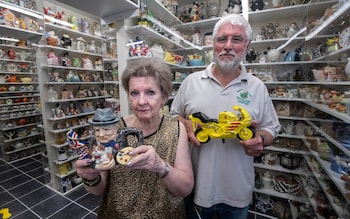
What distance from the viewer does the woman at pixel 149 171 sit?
0.68 meters

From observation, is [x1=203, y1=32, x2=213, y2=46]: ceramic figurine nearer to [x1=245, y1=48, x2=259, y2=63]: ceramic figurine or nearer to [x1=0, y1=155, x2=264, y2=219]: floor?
[x1=245, y1=48, x2=259, y2=63]: ceramic figurine

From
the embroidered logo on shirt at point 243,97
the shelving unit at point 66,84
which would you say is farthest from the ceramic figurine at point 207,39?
the embroidered logo on shirt at point 243,97

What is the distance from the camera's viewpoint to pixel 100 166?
56 cm

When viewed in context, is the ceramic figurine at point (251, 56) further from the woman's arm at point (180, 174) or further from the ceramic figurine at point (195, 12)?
the woman's arm at point (180, 174)

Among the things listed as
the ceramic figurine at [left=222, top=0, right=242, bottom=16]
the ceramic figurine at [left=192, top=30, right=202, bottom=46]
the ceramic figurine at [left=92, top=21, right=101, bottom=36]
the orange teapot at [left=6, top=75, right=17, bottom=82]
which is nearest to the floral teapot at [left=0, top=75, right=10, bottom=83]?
the orange teapot at [left=6, top=75, right=17, bottom=82]

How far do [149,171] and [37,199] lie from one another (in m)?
2.41

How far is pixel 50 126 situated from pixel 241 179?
255 centimetres

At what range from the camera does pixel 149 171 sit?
75cm

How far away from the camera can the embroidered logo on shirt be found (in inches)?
36.8

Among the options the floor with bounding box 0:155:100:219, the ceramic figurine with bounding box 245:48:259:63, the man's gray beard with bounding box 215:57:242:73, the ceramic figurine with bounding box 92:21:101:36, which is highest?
the ceramic figurine with bounding box 92:21:101:36

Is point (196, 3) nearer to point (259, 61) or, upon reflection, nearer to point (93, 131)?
point (259, 61)

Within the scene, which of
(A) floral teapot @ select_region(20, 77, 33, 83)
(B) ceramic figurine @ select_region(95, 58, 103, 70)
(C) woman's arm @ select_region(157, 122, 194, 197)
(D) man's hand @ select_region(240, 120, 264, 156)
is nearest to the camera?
(C) woman's arm @ select_region(157, 122, 194, 197)

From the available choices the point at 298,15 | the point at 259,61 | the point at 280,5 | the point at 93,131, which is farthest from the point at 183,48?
the point at 93,131

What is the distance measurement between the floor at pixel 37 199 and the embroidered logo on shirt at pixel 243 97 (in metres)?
2.01
